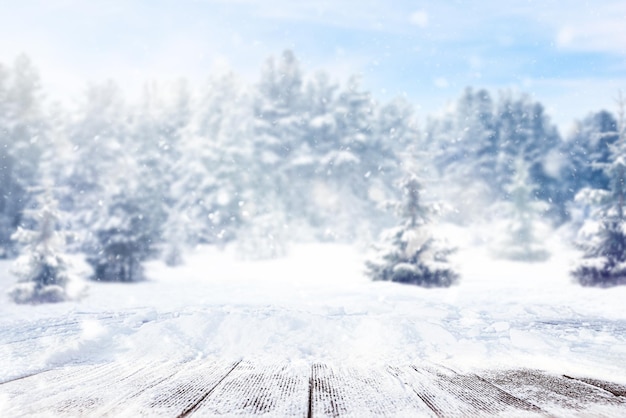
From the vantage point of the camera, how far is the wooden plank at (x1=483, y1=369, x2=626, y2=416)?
188 centimetres

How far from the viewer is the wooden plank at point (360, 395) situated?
1.86m

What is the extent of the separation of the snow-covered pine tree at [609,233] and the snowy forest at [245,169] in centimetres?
677

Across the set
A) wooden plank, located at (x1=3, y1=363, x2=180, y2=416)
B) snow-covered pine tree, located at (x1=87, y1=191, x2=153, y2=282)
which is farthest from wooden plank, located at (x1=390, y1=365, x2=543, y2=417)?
snow-covered pine tree, located at (x1=87, y1=191, x2=153, y2=282)

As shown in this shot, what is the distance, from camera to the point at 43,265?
12969mm

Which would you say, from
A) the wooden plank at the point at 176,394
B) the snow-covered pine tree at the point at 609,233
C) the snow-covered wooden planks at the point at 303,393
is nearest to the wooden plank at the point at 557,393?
the snow-covered wooden planks at the point at 303,393

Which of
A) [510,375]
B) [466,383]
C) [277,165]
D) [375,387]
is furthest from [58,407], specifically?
[277,165]

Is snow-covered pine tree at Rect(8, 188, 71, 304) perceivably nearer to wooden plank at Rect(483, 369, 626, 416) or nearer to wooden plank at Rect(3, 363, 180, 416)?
wooden plank at Rect(3, 363, 180, 416)

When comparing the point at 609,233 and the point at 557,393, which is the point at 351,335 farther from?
the point at 609,233

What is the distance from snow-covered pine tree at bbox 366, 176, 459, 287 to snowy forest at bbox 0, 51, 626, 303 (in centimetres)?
757

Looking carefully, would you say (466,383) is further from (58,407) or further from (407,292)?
(407,292)

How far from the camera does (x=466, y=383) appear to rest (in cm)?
236

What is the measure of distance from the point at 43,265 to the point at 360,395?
13198mm

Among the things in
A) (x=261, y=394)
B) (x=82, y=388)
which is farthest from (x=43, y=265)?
(x=261, y=394)

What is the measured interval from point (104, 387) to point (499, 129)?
4067 cm
